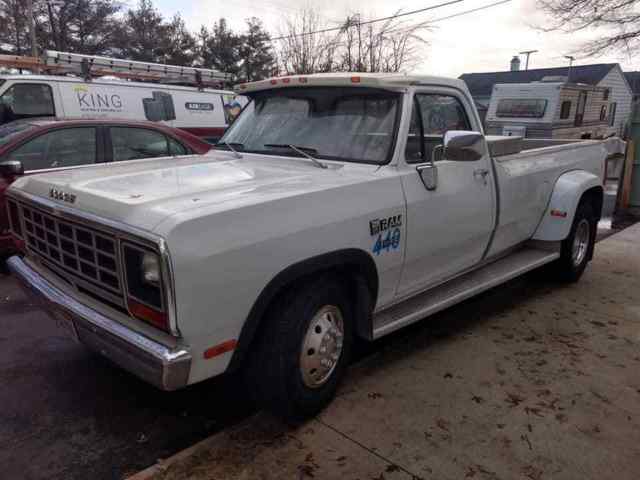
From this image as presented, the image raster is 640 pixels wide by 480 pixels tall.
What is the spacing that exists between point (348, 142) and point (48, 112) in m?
6.91

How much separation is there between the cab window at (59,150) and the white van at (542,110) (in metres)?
12.6

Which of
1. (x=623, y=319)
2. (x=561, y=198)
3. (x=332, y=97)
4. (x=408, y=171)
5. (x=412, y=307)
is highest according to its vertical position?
(x=332, y=97)

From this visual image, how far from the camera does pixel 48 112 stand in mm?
8492

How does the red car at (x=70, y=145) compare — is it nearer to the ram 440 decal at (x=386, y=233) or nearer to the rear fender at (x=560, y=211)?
the ram 440 decal at (x=386, y=233)

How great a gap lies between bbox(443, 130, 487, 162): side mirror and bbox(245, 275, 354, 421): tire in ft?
3.70

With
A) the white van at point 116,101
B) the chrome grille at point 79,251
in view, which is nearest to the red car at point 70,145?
the white van at point 116,101

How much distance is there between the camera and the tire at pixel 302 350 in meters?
2.74

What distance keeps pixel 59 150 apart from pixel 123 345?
4.11 m

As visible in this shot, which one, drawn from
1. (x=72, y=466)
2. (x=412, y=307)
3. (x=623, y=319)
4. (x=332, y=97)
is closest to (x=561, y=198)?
(x=623, y=319)

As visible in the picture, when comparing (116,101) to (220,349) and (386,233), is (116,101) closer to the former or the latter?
(386,233)

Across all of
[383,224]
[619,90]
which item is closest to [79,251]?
[383,224]

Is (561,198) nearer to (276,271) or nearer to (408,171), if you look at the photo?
(408,171)

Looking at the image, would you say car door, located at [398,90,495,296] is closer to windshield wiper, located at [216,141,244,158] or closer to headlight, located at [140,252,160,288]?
windshield wiper, located at [216,141,244,158]

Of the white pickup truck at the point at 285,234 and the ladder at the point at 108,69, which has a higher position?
the ladder at the point at 108,69
